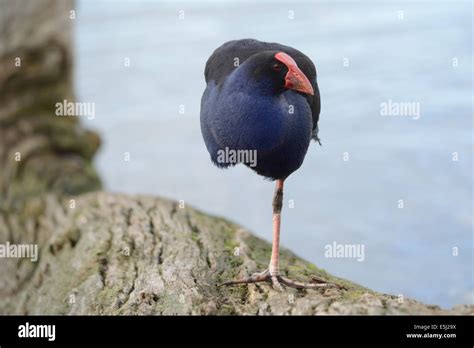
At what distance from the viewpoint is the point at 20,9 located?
9.20m

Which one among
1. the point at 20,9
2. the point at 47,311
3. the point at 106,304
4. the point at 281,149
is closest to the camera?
the point at 281,149

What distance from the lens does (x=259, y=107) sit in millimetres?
4059

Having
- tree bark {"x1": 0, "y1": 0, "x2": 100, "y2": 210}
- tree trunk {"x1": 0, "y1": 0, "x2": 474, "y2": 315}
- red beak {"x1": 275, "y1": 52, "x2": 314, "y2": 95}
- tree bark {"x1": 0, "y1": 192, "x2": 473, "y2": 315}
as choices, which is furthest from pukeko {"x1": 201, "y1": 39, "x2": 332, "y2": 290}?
tree bark {"x1": 0, "y1": 0, "x2": 100, "y2": 210}

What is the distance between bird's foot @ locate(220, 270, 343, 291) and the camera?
15.2ft

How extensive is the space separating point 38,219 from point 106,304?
314 cm

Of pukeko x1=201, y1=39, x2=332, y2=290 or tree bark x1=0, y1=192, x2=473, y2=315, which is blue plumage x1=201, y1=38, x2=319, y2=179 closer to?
pukeko x1=201, y1=39, x2=332, y2=290

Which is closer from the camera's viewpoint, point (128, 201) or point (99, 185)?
point (128, 201)

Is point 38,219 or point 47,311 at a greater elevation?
point 38,219

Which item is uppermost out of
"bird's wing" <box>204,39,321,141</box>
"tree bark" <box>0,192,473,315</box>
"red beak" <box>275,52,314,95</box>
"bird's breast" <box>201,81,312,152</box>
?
"bird's wing" <box>204,39,321,141</box>

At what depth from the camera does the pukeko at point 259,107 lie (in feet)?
13.3

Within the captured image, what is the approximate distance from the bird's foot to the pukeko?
0.05 m

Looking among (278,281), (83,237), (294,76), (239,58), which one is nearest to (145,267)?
(278,281)

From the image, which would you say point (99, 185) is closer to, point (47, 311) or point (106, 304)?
point (47, 311)
